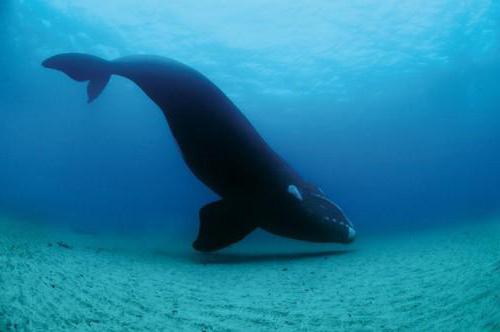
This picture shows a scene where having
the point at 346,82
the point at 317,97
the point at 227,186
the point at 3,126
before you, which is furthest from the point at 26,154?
the point at 227,186

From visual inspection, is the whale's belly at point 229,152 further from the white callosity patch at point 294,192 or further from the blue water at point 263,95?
the blue water at point 263,95

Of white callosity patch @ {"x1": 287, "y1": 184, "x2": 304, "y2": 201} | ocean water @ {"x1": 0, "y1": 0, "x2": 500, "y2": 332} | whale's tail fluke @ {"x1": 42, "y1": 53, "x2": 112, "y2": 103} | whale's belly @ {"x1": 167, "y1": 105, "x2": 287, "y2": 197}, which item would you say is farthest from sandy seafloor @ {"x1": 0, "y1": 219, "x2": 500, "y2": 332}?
whale's tail fluke @ {"x1": 42, "y1": 53, "x2": 112, "y2": 103}

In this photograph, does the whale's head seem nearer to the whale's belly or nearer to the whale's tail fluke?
the whale's belly

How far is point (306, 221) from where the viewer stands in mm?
5938

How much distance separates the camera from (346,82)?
24.3 meters

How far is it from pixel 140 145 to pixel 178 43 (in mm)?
22195

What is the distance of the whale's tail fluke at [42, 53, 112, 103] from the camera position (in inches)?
265

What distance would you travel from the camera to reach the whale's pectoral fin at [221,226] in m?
5.73

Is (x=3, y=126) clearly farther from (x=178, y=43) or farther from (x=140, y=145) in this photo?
(x=178, y=43)

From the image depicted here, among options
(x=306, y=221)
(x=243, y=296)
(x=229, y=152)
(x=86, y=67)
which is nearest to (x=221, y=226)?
(x=229, y=152)

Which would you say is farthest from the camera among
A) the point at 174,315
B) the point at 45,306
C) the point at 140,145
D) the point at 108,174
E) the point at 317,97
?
the point at 108,174

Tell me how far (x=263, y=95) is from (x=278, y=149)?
9.78 metres

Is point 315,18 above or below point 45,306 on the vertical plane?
above

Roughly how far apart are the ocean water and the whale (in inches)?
26.7
